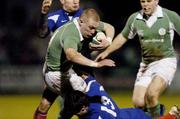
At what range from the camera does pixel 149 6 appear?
1150 cm

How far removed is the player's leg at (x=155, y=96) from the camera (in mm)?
11320

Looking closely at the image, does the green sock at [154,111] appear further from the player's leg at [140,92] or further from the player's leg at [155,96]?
the player's leg at [140,92]

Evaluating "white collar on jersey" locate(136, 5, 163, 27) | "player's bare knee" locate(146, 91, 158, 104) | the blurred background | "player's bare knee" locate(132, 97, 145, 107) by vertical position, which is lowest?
the blurred background

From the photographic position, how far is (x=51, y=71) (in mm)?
10812

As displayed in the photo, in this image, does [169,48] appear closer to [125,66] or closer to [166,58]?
[166,58]

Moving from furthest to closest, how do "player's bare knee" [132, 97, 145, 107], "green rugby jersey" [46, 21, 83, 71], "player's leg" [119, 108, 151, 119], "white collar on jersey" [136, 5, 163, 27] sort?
"white collar on jersey" [136, 5, 163, 27] < "player's bare knee" [132, 97, 145, 107] < "player's leg" [119, 108, 151, 119] < "green rugby jersey" [46, 21, 83, 71]

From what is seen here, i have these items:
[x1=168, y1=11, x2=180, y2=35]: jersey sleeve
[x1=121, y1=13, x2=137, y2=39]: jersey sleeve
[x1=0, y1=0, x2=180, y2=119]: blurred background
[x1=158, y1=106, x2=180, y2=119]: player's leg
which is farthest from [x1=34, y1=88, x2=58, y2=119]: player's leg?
[x1=0, y1=0, x2=180, y2=119]: blurred background

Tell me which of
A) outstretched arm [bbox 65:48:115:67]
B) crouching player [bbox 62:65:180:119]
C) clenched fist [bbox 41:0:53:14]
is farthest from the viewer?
clenched fist [bbox 41:0:53:14]

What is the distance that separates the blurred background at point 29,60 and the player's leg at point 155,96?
6.29 m

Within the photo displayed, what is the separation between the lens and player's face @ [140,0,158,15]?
11.4 m

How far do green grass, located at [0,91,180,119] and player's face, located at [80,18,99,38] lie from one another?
5.21 metres

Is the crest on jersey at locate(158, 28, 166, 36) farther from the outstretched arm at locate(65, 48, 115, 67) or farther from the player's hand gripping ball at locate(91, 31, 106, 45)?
the outstretched arm at locate(65, 48, 115, 67)

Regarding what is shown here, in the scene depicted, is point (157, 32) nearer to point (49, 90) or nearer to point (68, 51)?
point (49, 90)

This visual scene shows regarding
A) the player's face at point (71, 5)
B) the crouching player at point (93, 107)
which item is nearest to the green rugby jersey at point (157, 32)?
the player's face at point (71, 5)
